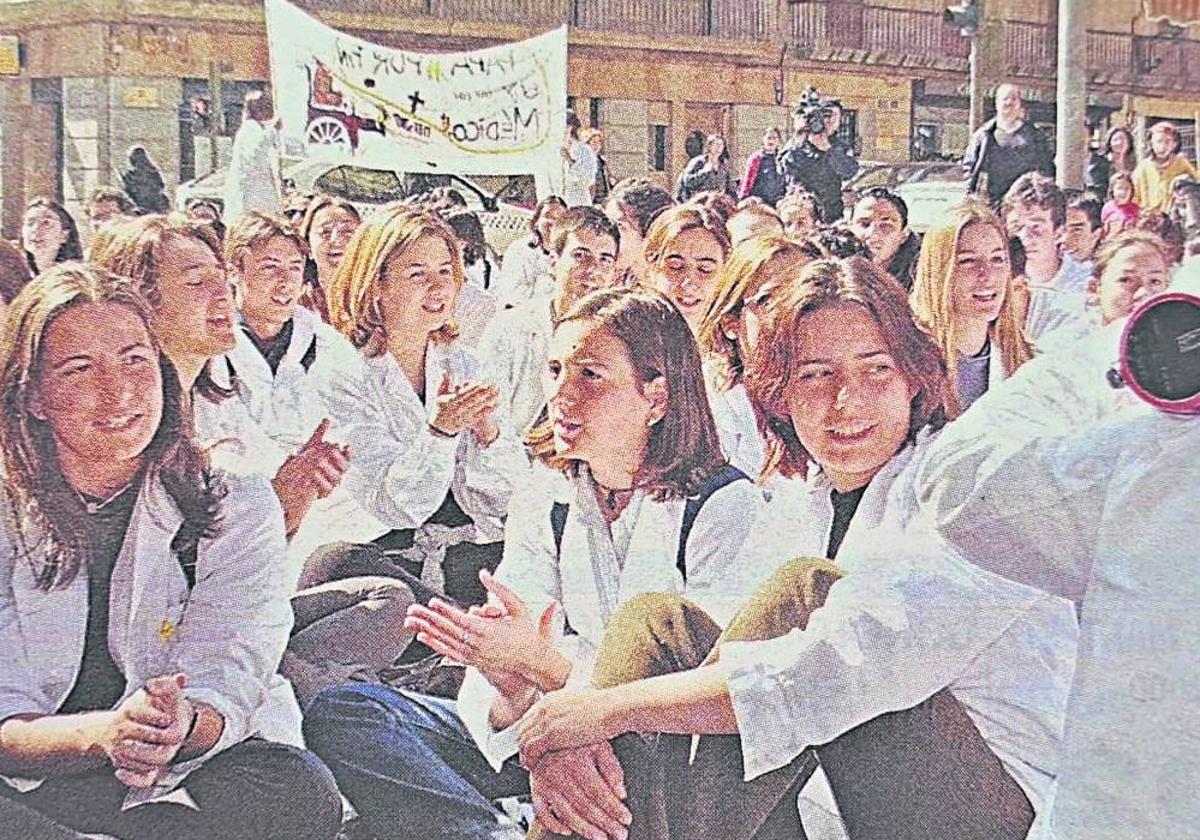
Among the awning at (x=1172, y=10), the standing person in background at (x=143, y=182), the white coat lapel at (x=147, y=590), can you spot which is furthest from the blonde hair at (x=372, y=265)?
the awning at (x=1172, y=10)

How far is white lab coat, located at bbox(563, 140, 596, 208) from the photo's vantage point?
344 cm

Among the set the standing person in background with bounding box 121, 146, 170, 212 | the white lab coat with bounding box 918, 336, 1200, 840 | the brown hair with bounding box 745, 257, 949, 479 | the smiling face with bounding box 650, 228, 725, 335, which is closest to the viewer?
the white lab coat with bounding box 918, 336, 1200, 840

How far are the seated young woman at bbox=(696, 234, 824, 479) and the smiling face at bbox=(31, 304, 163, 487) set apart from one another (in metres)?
0.99

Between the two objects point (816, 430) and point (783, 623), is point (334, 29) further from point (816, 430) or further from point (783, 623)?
point (783, 623)

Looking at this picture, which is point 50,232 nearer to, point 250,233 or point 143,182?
point 143,182

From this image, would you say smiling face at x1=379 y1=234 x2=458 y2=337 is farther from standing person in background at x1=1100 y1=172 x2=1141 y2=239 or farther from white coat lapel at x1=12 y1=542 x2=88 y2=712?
standing person in background at x1=1100 y1=172 x2=1141 y2=239

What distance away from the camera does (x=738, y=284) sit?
11.3 ft

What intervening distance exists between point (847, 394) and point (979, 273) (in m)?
0.34

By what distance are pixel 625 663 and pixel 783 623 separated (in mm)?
296

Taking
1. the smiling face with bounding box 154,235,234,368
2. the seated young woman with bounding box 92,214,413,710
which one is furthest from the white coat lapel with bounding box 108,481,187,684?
the smiling face with bounding box 154,235,234,368

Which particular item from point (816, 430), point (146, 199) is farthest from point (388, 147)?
point (816, 430)

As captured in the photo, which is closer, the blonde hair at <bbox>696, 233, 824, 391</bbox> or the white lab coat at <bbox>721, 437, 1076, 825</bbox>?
the white lab coat at <bbox>721, 437, 1076, 825</bbox>

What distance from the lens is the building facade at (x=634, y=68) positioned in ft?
10.7

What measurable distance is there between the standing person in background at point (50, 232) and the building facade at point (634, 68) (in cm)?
3
